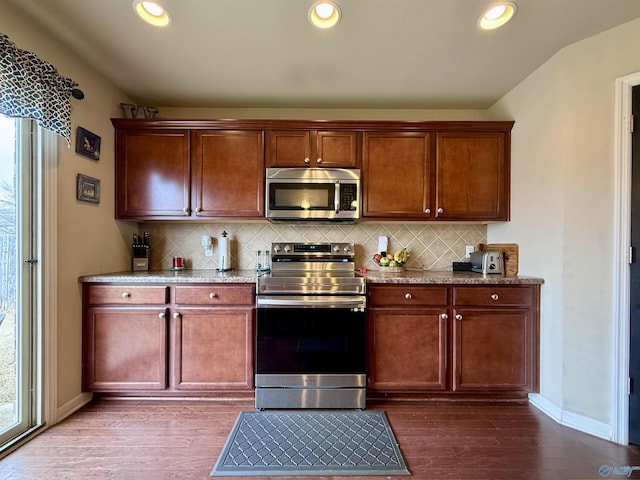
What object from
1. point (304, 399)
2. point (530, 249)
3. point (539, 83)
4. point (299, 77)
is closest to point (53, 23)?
point (299, 77)

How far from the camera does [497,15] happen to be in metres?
1.71

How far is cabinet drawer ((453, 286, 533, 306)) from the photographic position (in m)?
2.21

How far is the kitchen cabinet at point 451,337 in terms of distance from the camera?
2207 millimetres

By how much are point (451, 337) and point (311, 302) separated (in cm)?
108

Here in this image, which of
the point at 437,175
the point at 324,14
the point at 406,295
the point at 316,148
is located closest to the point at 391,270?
the point at 406,295

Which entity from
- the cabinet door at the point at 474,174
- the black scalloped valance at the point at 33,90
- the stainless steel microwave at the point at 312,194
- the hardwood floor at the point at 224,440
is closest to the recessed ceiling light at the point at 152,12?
the black scalloped valance at the point at 33,90

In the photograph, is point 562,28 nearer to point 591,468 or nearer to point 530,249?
point 530,249

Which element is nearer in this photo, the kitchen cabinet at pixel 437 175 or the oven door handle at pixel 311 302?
the oven door handle at pixel 311 302

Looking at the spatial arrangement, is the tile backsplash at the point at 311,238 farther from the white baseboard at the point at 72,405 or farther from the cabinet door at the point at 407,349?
the white baseboard at the point at 72,405

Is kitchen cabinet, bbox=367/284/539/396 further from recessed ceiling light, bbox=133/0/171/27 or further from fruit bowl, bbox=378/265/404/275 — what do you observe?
recessed ceiling light, bbox=133/0/171/27

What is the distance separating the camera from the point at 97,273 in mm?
2312

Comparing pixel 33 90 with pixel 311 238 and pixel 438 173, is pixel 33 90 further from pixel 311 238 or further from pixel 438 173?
pixel 438 173

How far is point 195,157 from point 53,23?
1098mm

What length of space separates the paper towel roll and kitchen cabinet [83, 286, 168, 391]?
24.8 inches
